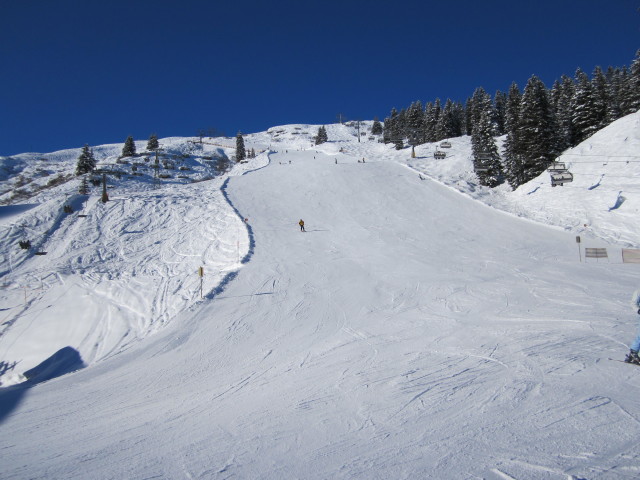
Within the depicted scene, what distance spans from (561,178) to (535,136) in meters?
10.1

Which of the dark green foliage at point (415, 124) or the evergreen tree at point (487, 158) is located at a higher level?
the dark green foliage at point (415, 124)

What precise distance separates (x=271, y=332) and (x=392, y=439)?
5726mm

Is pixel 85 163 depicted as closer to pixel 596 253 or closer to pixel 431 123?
pixel 596 253

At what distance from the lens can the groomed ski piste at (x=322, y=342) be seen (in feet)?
13.5

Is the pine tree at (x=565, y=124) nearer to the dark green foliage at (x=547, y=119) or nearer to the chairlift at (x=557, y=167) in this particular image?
the dark green foliage at (x=547, y=119)

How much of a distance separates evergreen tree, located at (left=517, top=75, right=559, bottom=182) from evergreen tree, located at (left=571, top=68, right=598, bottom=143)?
5.54m

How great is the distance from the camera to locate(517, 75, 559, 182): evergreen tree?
35125 millimetres

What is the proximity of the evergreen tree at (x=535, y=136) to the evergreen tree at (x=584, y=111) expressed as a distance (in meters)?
5.54

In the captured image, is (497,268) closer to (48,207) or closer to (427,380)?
(427,380)

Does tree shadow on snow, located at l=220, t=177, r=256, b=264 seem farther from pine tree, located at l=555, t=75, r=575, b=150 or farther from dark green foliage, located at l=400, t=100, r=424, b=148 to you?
dark green foliage, located at l=400, t=100, r=424, b=148

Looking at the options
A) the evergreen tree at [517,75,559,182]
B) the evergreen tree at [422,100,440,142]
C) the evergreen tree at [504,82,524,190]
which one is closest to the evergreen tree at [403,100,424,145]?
the evergreen tree at [422,100,440,142]

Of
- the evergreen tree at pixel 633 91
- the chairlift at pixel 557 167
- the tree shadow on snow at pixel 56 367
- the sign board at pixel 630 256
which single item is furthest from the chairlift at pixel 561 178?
the tree shadow on snow at pixel 56 367

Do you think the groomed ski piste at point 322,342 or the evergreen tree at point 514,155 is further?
the evergreen tree at point 514,155

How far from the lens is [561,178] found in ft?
91.9
